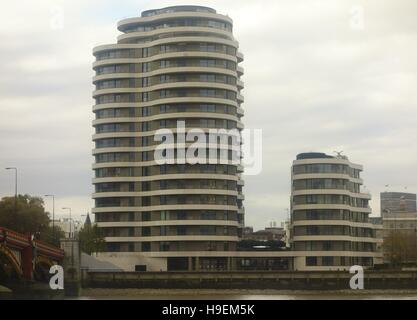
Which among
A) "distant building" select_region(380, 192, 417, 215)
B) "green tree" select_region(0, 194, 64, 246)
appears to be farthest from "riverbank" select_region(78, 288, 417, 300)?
"distant building" select_region(380, 192, 417, 215)

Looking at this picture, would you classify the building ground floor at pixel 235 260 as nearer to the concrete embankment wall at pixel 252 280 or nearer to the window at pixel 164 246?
the window at pixel 164 246

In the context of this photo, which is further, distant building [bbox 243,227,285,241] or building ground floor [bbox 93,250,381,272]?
distant building [bbox 243,227,285,241]

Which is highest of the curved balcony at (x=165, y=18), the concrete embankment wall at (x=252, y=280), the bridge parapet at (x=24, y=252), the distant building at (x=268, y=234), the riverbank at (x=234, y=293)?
the curved balcony at (x=165, y=18)

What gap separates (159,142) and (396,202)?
1149 centimetres

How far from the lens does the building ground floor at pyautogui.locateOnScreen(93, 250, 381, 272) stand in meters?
31.1

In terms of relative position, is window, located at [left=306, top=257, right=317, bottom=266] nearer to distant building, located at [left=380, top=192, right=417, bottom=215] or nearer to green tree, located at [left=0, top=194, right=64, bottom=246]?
distant building, located at [left=380, top=192, right=417, bottom=215]

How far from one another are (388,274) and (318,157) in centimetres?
559

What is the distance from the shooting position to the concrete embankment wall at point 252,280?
27297mm

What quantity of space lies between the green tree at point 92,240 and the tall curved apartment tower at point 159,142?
0.35m

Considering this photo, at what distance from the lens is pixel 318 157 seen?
31.0 metres

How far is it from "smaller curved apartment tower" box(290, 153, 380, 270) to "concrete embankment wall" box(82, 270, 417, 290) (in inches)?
111

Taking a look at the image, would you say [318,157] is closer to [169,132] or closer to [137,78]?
[169,132]

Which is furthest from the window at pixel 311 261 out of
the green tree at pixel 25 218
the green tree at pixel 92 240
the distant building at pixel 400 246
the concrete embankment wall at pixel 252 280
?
the green tree at pixel 25 218
